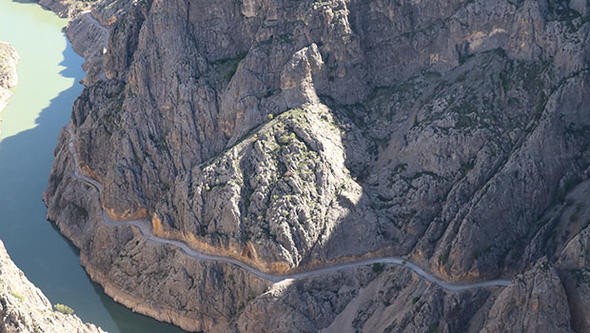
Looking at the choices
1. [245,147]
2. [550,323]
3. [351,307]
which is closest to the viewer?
[550,323]

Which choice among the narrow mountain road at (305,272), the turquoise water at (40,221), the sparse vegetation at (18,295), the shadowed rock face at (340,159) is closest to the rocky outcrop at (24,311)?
the sparse vegetation at (18,295)

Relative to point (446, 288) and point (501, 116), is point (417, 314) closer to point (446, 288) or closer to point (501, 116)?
point (446, 288)

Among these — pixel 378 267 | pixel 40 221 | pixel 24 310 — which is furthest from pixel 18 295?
pixel 40 221

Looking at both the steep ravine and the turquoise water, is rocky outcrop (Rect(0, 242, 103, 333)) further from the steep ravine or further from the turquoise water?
the turquoise water

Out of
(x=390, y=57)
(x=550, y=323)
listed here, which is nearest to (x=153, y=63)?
(x=390, y=57)

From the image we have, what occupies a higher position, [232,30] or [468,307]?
[232,30]
